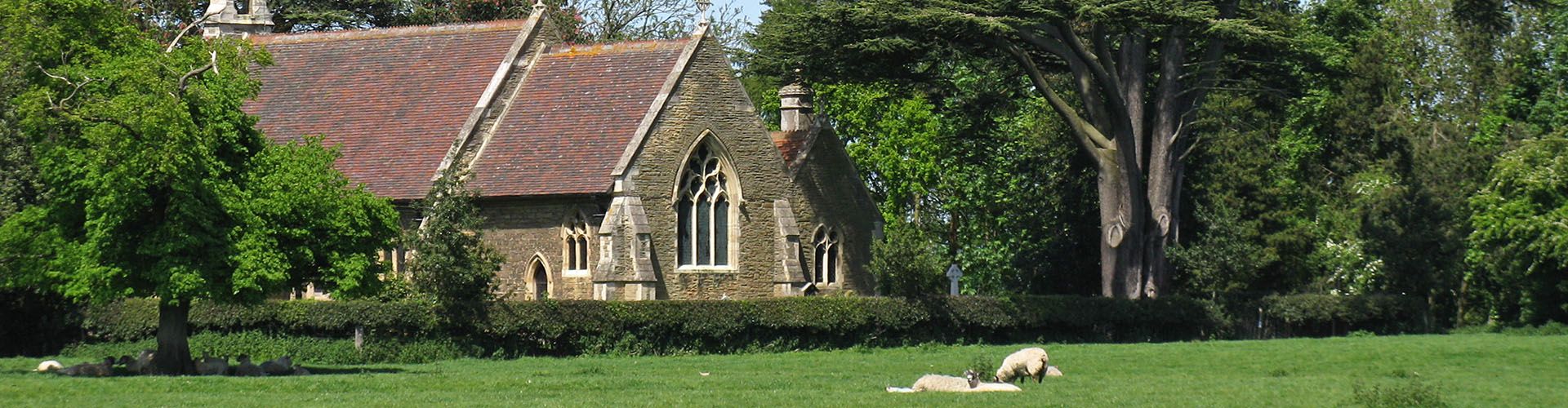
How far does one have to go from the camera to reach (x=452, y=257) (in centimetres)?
3988

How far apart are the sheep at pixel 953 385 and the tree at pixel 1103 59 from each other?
16.7m

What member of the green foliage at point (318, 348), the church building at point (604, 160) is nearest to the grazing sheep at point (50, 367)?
the green foliage at point (318, 348)

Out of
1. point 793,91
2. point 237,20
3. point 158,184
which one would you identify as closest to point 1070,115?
point 793,91

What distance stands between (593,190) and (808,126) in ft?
29.2

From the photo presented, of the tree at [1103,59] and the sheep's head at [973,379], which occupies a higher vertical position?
the tree at [1103,59]

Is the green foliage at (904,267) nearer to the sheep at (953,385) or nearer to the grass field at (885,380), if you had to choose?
the grass field at (885,380)

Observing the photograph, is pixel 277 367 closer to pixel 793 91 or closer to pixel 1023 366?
pixel 1023 366

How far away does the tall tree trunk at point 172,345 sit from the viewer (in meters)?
33.3

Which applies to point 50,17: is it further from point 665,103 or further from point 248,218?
point 665,103

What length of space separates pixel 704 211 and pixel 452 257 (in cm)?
904

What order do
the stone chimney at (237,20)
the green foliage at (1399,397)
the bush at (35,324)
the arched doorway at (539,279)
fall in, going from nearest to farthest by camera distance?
the green foliage at (1399,397) < the bush at (35,324) < the arched doorway at (539,279) < the stone chimney at (237,20)

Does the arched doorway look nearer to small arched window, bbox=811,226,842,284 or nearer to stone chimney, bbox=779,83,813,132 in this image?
→ small arched window, bbox=811,226,842,284

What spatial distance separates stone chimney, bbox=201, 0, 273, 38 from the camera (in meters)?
57.0

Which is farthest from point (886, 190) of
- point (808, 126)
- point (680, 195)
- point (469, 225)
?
point (469, 225)
